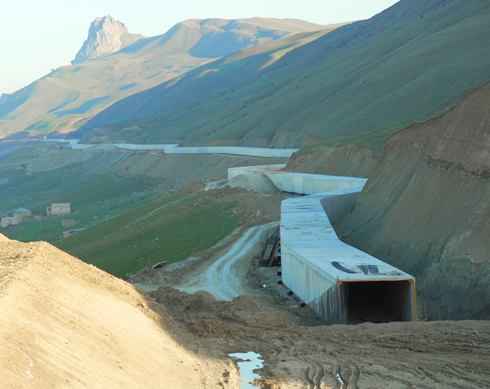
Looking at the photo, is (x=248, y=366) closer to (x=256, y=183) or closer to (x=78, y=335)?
(x=78, y=335)

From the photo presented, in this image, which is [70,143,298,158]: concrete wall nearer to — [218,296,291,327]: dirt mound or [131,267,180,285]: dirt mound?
[131,267,180,285]: dirt mound

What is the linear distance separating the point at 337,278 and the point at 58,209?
71.7 m

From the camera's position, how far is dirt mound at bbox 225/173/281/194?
54150mm

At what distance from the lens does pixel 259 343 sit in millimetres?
15844

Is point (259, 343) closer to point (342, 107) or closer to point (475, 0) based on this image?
point (342, 107)

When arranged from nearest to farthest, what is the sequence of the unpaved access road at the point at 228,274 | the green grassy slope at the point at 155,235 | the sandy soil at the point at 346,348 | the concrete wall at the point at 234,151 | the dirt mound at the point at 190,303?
the sandy soil at the point at 346,348 < the dirt mound at the point at 190,303 < the unpaved access road at the point at 228,274 < the green grassy slope at the point at 155,235 < the concrete wall at the point at 234,151

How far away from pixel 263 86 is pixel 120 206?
311 feet

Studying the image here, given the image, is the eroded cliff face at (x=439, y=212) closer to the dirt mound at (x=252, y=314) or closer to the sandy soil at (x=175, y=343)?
the sandy soil at (x=175, y=343)

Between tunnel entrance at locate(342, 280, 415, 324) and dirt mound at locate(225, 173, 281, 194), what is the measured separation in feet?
101

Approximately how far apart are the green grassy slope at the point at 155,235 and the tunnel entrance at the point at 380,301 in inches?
568

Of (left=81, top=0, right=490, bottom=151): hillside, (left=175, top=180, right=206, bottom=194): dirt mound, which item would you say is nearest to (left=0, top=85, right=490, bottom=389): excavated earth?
(left=81, top=0, right=490, bottom=151): hillside

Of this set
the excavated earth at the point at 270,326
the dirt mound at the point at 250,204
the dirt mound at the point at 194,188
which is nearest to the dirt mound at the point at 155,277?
the excavated earth at the point at 270,326

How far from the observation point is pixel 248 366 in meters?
13.8

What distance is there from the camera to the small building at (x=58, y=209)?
269 feet
